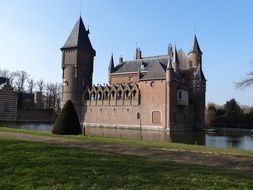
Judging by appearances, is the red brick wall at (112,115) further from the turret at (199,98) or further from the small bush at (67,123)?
the small bush at (67,123)

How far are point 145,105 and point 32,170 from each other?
4078cm

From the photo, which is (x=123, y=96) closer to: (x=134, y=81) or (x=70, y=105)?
(x=134, y=81)

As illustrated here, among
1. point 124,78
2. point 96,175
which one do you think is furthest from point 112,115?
point 96,175

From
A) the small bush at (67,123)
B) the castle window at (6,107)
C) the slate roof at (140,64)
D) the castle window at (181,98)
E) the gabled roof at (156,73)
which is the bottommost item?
the small bush at (67,123)

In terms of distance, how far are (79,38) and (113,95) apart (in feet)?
38.7

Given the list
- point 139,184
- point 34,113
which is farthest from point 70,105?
point 34,113

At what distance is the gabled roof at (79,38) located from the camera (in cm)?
5456

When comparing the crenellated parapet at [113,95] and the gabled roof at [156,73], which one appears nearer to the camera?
the gabled roof at [156,73]

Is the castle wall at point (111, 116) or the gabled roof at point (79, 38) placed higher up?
the gabled roof at point (79, 38)

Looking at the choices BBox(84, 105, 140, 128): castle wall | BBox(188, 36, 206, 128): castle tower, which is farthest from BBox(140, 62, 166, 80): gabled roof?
BBox(188, 36, 206, 128): castle tower

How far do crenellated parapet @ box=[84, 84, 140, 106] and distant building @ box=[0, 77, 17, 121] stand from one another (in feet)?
43.9

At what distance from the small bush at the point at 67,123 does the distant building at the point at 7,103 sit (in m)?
37.9

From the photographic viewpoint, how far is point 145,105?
155 ft

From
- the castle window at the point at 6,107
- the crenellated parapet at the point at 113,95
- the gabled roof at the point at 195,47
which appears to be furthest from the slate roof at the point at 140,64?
the castle window at the point at 6,107
